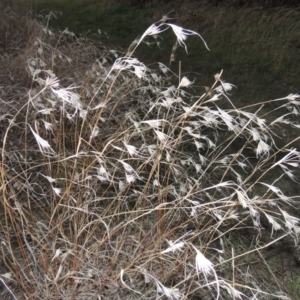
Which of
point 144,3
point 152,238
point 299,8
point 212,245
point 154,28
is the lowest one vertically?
point 144,3

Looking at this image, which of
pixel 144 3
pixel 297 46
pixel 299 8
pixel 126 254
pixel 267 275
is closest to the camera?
pixel 126 254

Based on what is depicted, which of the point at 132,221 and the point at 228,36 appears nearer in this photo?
the point at 132,221

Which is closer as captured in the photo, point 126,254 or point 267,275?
point 126,254

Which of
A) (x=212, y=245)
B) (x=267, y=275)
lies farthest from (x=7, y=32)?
(x=267, y=275)

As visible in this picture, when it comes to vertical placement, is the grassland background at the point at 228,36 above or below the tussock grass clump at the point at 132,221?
below

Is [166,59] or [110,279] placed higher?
[110,279]

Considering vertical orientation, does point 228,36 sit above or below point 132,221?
below

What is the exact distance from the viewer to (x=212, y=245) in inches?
123

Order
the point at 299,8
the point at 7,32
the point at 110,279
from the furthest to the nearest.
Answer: the point at 299,8, the point at 7,32, the point at 110,279

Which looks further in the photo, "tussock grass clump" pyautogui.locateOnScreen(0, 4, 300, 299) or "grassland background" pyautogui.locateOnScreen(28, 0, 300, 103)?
"grassland background" pyautogui.locateOnScreen(28, 0, 300, 103)

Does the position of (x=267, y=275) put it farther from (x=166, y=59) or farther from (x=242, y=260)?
(x=166, y=59)

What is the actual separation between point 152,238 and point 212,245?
548 mm

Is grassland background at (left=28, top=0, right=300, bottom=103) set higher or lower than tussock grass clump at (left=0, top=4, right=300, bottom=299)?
lower

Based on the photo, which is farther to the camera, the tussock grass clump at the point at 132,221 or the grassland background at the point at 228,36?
the grassland background at the point at 228,36
